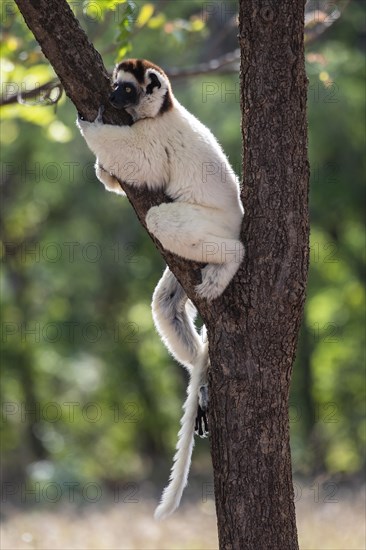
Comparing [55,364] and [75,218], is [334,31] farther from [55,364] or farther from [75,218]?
[55,364]

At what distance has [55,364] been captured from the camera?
16.5m

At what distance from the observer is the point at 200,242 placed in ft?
15.2

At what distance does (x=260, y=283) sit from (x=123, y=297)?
11.7 meters

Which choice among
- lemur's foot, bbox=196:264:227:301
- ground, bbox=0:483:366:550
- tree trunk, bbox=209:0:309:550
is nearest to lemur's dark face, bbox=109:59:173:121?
tree trunk, bbox=209:0:309:550

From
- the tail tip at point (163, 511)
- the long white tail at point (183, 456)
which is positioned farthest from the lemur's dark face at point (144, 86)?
the tail tip at point (163, 511)

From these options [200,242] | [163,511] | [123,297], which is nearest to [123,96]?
[200,242]

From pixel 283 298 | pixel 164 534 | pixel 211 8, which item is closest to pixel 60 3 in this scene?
pixel 283 298

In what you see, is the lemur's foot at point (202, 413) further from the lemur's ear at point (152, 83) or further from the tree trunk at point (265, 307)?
the lemur's ear at point (152, 83)

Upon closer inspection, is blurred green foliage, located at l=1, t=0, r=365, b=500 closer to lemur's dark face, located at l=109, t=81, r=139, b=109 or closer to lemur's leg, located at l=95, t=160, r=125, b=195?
lemur's leg, located at l=95, t=160, r=125, b=195

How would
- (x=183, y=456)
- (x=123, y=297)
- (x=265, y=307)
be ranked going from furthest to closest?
(x=123, y=297), (x=183, y=456), (x=265, y=307)

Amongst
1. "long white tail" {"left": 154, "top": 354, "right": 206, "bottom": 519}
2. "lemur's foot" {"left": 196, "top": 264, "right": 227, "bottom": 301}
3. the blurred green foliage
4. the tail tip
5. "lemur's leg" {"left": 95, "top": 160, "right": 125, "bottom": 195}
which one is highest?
"lemur's leg" {"left": 95, "top": 160, "right": 125, "bottom": 195}

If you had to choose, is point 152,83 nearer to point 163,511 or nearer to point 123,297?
point 163,511

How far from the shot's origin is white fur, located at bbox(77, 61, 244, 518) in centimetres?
459

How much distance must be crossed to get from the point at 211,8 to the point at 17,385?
863 cm
